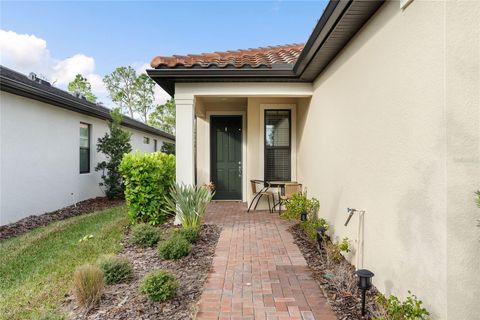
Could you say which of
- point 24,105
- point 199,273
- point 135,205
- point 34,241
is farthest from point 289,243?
point 24,105

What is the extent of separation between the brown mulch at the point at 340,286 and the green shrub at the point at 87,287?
2340 millimetres

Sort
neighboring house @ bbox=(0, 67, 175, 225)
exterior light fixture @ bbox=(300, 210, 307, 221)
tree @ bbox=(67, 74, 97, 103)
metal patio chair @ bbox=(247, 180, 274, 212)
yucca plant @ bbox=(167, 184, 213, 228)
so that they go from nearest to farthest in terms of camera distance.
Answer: yucca plant @ bbox=(167, 184, 213, 228), exterior light fixture @ bbox=(300, 210, 307, 221), neighboring house @ bbox=(0, 67, 175, 225), metal patio chair @ bbox=(247, 180, 274, 212), tree @ bbox=(67, 74, 97, 103)

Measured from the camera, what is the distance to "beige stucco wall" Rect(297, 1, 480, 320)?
2.09 m

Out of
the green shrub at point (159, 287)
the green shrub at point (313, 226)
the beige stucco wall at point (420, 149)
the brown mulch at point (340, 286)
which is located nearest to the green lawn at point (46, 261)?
the green shrub at point (159, 287)

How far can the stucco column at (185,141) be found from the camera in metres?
6.09

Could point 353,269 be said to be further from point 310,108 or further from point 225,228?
point 310,108

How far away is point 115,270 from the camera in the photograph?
3.61m

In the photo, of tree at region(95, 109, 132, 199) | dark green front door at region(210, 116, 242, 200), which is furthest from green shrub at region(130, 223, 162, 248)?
tree at region(95, 109, 132, 199)

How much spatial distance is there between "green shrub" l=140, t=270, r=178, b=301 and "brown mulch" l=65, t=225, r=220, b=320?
0.07 metres

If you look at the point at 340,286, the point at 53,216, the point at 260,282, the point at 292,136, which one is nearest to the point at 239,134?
the point at 292,136

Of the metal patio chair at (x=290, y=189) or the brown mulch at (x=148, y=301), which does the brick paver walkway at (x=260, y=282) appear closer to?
the brown mulch at (x=148, y=301)

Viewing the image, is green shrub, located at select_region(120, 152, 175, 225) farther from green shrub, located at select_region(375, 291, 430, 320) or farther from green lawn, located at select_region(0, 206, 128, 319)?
green shrub, located at select_region(375, 291, 430, 320)

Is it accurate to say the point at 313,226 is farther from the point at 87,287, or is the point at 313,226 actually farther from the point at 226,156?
A: the point at 226,156

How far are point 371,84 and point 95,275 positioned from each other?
3.56m
